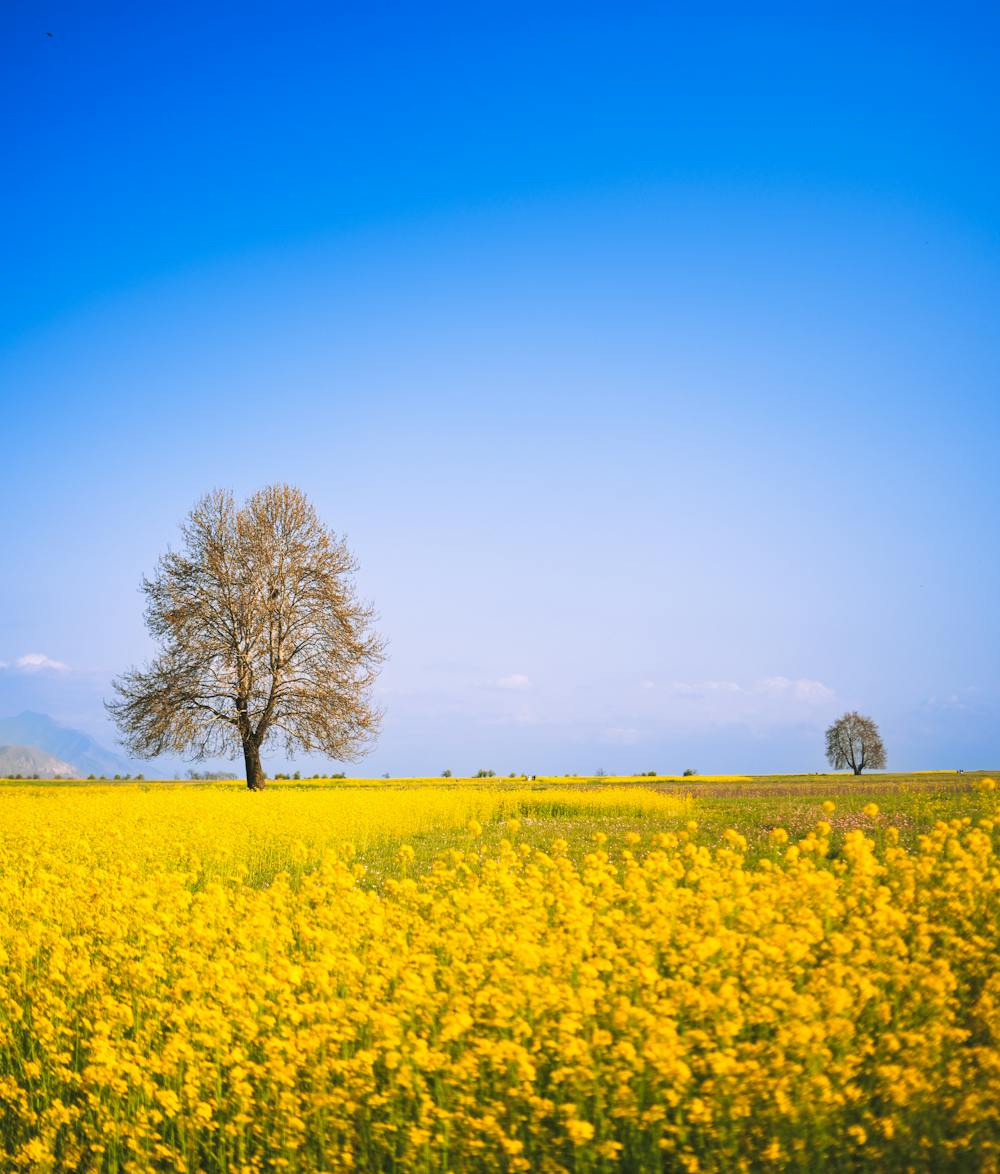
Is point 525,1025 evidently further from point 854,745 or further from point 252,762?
point 854,745

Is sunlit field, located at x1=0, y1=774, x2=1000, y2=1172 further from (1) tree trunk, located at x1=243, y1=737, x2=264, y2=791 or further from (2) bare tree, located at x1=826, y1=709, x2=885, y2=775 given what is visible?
(2) bare tree, located at x1=826, y1=709, x2=885, y2=775

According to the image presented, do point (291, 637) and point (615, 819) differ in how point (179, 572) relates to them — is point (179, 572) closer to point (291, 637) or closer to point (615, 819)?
point (291, 637)

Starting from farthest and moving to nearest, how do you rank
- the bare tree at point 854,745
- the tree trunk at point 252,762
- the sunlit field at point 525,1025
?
1. the bare tree at point 854,745
2. the tree trunk at point 252,762
3. the sunlit field at point 525,1025

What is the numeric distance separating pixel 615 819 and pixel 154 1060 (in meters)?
15.2

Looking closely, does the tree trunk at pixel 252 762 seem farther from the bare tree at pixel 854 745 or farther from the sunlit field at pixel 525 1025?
the bare tree at pixel 854 745

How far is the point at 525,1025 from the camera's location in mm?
3676

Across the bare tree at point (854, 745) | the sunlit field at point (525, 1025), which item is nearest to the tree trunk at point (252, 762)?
the sunlit field at point (525, 1025)

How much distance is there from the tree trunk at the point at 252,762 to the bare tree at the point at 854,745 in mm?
54687

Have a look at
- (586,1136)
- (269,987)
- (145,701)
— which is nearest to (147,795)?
(145,701)

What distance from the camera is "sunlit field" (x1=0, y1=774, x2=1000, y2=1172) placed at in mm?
3527

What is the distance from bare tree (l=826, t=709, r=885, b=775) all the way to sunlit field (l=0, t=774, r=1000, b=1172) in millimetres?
69905

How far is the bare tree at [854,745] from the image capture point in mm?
70438

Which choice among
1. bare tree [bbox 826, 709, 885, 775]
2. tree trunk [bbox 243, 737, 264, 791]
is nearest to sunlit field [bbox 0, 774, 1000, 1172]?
tree trunk [bbox 243, 737, 264, 791]

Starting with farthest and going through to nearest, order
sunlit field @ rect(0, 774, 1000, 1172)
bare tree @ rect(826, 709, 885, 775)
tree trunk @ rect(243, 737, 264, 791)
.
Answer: bare tree @ rect(826, 709, 885, 775) < tree trunk @ rect(243, 737, 264, 791) < sunlit field @ rect(0, 774, 1000, 1172)
